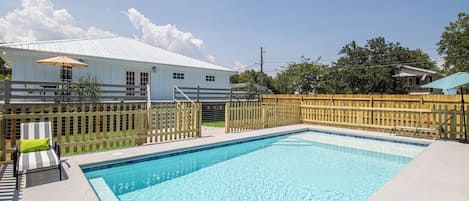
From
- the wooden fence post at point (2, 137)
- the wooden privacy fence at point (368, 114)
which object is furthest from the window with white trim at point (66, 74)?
the wooden privacy fence at point (368, 114)

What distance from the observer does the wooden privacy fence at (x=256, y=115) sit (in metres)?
10.6

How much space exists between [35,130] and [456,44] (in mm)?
36361

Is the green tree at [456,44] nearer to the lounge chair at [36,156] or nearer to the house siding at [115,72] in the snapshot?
the house siding at [115,72]

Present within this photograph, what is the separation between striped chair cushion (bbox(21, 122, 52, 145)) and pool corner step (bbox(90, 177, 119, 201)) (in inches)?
50.1

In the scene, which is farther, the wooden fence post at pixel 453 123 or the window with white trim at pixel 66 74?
the window with white trim at pixel 66 74

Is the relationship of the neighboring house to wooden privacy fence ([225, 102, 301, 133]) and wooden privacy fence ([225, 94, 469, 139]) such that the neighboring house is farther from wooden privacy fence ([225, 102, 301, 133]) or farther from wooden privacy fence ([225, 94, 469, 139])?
wooden privacy fence ([225, 102, 301, 133])

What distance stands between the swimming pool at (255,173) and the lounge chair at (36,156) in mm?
830

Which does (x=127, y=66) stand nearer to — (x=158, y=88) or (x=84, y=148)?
(x=158, y=88)

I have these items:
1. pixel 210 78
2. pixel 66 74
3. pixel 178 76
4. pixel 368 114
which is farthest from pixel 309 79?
pixel 66 74

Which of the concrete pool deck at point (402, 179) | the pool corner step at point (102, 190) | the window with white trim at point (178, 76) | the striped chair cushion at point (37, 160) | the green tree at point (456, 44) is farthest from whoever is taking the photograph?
the green tree at point (456, 44)

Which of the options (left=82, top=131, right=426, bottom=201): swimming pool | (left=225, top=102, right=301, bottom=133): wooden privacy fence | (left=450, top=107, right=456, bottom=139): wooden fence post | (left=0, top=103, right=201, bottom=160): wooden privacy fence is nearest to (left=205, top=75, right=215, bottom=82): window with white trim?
(left=225, top=102, right=301, bottom=133): wooden privacy fence

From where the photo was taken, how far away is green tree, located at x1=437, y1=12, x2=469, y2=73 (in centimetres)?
2623

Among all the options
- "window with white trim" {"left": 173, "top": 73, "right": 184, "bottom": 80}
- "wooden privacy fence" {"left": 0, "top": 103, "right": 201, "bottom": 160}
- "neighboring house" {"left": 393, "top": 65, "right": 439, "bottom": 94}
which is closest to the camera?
"wooden privacy fence" {"left": 0, "top": 103, "right": 201, "bottom": 160}

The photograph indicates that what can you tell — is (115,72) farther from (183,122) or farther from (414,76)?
(414,76)
